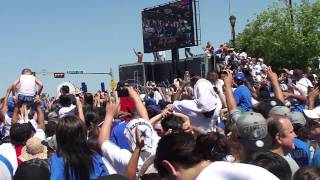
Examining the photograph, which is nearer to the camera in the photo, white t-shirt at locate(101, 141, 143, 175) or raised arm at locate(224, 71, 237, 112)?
white t-shirt at locate(101, 141, 143, 175)

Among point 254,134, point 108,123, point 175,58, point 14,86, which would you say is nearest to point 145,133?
point 108,123

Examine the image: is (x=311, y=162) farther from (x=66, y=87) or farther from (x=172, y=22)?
(x=172, y=22)

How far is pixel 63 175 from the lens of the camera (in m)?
4.51

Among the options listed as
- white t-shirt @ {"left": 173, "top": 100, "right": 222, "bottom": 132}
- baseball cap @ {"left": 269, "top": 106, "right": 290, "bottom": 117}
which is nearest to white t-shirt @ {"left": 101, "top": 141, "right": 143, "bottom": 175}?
baseball cap @ {"left": 269, "top": 106, "right": 290, "bottom": 117}

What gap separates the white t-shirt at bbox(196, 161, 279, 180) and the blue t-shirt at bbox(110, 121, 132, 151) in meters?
2.85

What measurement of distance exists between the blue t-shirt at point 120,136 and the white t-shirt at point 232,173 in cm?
285

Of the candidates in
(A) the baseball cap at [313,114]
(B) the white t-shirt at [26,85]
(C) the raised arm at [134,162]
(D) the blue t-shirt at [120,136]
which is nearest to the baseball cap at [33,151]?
(D) the blue t-shirt at [120,136]

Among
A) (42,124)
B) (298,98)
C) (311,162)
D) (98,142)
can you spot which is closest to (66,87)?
(42,124)

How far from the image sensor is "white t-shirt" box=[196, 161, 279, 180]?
2814 millimetres

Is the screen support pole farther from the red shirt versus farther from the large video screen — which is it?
the red shirt

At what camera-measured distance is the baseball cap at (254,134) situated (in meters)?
4.61

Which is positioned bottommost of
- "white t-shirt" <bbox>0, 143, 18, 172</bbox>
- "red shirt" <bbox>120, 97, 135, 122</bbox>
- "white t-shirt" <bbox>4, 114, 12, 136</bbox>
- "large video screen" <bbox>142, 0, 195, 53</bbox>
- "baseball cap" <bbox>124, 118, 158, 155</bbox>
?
"white t-shirt" <bbox>4, 114, 12, 136</bbox>

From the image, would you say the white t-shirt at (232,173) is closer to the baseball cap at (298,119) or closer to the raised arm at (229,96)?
the baseball cap at (298,119)

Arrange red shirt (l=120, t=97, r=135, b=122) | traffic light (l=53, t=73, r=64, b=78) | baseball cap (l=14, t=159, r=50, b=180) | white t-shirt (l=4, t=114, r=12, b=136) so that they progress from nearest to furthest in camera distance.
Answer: baseball cap (l=14, t=159, r=50, b=180), red shirt (l=120, t=97, r=135, b=122), white t-shirt (l=4, t=114, r=12, b=136), traffic light (l=53, t=73, r=64, b=78)
